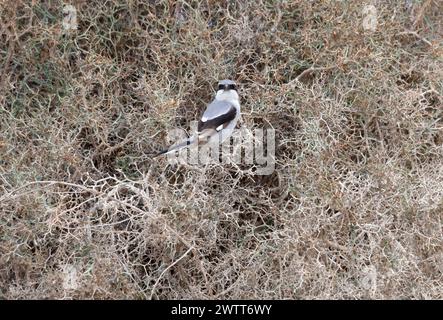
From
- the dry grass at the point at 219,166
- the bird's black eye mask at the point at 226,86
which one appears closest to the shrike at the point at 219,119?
the bird's black eye mask at the point at 226,86

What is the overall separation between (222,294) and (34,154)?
1.27 metres

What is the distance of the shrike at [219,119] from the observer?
487cm

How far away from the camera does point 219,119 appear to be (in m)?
4.86

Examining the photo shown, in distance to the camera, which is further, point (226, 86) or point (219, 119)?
point (226, 86)

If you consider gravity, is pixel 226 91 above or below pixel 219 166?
above

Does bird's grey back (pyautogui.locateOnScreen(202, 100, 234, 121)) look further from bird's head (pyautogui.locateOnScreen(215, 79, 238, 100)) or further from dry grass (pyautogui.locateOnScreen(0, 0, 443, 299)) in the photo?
dry grass (pyautogui.locateOnScreen(0, 0, 443, 299))

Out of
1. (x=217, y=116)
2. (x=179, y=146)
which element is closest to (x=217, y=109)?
(x=217, y=116)

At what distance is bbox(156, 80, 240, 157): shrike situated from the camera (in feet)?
16.0

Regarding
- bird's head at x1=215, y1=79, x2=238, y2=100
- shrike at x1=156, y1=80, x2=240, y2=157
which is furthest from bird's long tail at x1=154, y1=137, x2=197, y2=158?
bird's head at x1=215, y1=79, x2=238, y2=100

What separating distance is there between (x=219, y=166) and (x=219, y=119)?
0.83ft

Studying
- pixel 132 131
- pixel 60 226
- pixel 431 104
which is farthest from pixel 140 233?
pixel 431 104

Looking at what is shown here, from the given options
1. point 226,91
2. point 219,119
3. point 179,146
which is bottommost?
point 179,146

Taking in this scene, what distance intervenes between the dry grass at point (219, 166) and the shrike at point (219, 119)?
5.2 inches

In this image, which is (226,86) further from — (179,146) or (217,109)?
(179,146)
